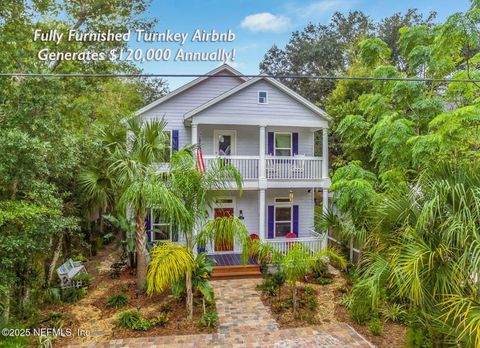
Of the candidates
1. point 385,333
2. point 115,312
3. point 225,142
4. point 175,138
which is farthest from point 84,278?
point 385,333

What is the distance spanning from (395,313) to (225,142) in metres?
8.82

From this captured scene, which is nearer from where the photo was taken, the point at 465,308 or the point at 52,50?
the point at 465,308

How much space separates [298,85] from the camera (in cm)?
2728

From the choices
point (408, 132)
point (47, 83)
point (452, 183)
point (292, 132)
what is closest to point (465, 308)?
point (452, 183)

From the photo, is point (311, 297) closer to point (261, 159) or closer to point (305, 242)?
point (305, 242)

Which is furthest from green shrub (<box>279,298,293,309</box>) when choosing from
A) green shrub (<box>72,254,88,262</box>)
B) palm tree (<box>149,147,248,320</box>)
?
green shrub (<box>72,254,88,262</box>)

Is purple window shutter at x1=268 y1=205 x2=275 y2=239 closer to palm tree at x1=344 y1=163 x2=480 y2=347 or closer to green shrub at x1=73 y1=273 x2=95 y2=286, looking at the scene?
green shrub at x1=73 y1=273 x2=95 y2=286

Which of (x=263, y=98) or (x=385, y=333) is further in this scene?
(x=263, y=98)

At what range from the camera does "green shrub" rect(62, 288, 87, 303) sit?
8548 millimetres

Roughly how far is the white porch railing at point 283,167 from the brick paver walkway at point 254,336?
5337mm

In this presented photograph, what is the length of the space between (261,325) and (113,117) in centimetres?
1206

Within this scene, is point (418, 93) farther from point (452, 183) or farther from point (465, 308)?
point (465, 308)

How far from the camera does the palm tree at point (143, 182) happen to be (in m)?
6.95

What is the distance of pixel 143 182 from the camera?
7270 millimetres
